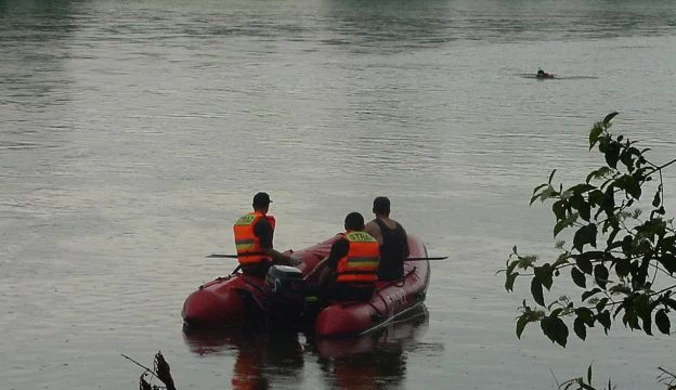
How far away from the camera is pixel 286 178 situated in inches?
1336

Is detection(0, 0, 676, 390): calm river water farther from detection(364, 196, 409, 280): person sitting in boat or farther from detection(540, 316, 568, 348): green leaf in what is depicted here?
detection(540, 316, 568, 348): green leaf

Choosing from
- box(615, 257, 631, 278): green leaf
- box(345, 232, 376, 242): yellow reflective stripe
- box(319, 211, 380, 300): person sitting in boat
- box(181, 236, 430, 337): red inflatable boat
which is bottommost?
box(181, 236, 430, 337): red inflatable boat

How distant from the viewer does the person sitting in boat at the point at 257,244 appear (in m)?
19.1

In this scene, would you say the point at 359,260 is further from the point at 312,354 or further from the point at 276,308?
the point at 312,354

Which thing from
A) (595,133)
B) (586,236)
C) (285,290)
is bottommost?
(285,290)

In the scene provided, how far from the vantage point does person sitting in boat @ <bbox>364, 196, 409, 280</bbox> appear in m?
19.6

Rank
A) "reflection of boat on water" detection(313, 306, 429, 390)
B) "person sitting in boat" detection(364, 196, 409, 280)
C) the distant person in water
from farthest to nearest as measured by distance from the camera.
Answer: the distant person in water
"person sitting in boat" detection(364, 196, 409, 280)
"reflection of boat on water" detection(313, 306, 429, 390)

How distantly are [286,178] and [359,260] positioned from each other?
15481 mm

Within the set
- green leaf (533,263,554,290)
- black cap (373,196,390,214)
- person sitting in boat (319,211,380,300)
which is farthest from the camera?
black cap (373,196,390,214)

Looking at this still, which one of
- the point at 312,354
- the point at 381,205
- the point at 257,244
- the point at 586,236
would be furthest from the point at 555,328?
the point at 381,205

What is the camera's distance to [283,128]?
44.3 metres

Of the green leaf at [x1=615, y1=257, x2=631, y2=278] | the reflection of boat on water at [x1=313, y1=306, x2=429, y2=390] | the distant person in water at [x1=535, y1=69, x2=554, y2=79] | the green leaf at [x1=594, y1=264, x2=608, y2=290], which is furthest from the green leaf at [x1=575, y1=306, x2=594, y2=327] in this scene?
the distant person in water at [x1=535, y1=69, x2=554, y2=79]

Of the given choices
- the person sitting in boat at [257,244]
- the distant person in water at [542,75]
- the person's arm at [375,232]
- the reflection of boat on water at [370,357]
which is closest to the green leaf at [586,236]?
the reflection of boat on water at [370,357]

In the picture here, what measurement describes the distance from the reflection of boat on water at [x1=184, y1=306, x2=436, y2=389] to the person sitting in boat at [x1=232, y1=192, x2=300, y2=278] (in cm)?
79
